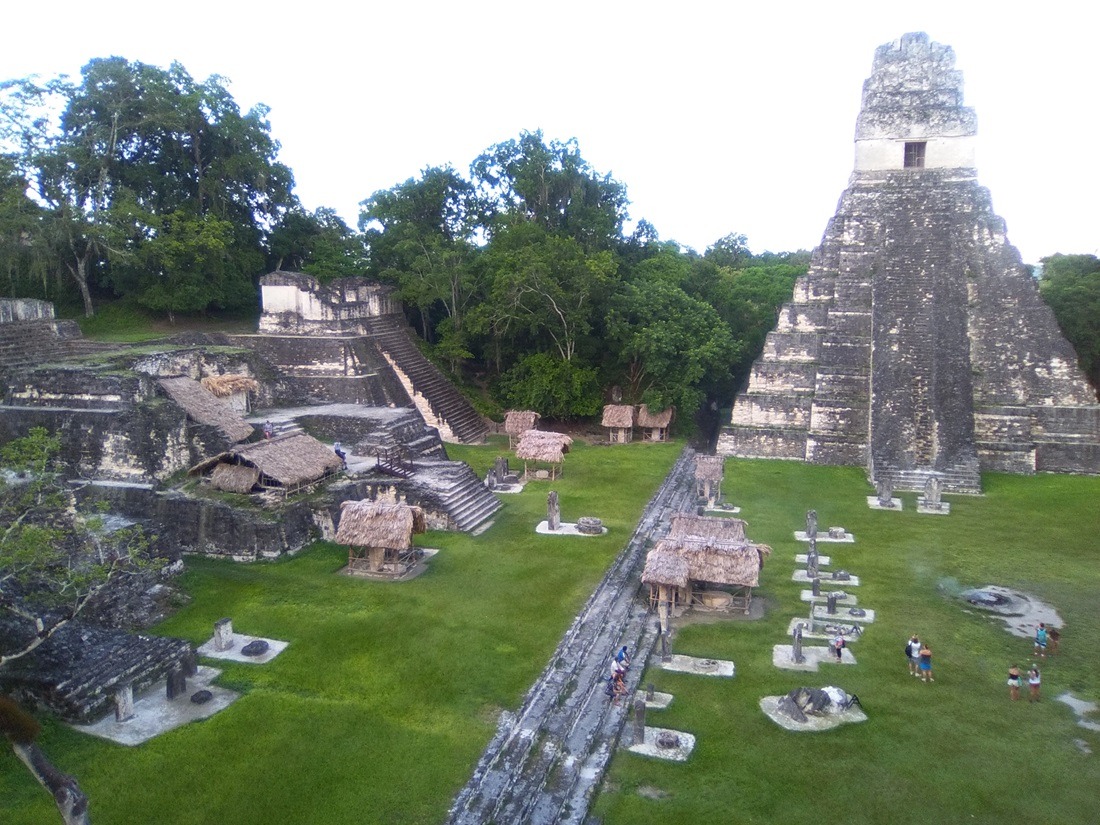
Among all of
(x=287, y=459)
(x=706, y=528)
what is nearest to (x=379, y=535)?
(x=287, y=459)

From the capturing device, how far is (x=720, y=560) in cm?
1166

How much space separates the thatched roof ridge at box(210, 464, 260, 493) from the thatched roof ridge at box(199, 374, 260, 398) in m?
5.50

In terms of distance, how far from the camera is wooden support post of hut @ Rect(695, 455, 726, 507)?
1736 centimetres

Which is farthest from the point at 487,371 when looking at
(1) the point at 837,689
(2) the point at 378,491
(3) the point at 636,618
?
(1) the point at 837,689

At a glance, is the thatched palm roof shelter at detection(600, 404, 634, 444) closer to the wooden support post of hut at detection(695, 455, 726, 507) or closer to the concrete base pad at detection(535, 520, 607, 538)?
the wooden support post of hut at detection(695, 455, 726, 507)

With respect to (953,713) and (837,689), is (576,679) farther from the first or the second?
(953,713)

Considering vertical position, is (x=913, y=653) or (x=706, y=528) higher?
(x=706, y=528)

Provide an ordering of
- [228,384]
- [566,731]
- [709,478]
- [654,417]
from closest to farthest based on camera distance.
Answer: [566,731] → [709,478] → [228,384] → [654,417]

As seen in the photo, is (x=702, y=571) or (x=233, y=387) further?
(x=233, y=387)

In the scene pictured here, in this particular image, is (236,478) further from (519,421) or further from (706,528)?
(519,421)

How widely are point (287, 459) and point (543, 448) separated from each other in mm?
6333

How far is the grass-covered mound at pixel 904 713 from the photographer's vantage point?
744 centimetres

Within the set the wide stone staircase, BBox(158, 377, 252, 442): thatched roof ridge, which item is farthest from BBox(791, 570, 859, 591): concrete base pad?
the wide stone staircase

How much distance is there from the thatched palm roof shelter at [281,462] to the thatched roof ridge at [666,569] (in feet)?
22.6
